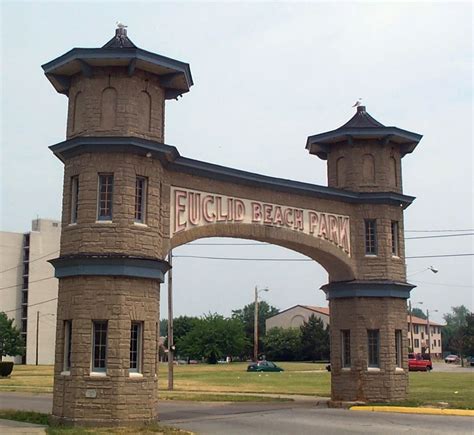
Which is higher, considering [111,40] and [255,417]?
[111,40]

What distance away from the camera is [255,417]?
20625 mm

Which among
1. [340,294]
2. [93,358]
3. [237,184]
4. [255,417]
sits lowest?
[255,417]

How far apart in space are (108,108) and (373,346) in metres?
12.9

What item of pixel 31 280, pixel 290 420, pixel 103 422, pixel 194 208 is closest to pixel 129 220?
pixel 194 208

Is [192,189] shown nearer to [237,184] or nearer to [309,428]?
[237,184]

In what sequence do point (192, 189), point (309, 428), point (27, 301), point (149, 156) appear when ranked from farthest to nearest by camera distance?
1. point (27, 301)
2. point (192, 189)
3. point (149, 156)
4. point (309, 428)

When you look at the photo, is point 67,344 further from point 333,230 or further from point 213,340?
point 213,340

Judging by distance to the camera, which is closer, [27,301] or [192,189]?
[192,189]

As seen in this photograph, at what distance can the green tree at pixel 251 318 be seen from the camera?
10250cm

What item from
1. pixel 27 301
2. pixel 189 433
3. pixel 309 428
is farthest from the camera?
pixel 27 301

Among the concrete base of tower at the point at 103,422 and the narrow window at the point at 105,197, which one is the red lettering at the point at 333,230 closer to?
the narrow window at the point at 105,197

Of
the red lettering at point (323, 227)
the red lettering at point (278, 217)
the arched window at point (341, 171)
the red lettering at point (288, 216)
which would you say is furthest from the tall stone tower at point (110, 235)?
the arched window at point (341, 171)

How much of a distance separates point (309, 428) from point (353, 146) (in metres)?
12.1

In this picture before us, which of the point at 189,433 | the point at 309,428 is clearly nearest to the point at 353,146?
the point at 309,428
